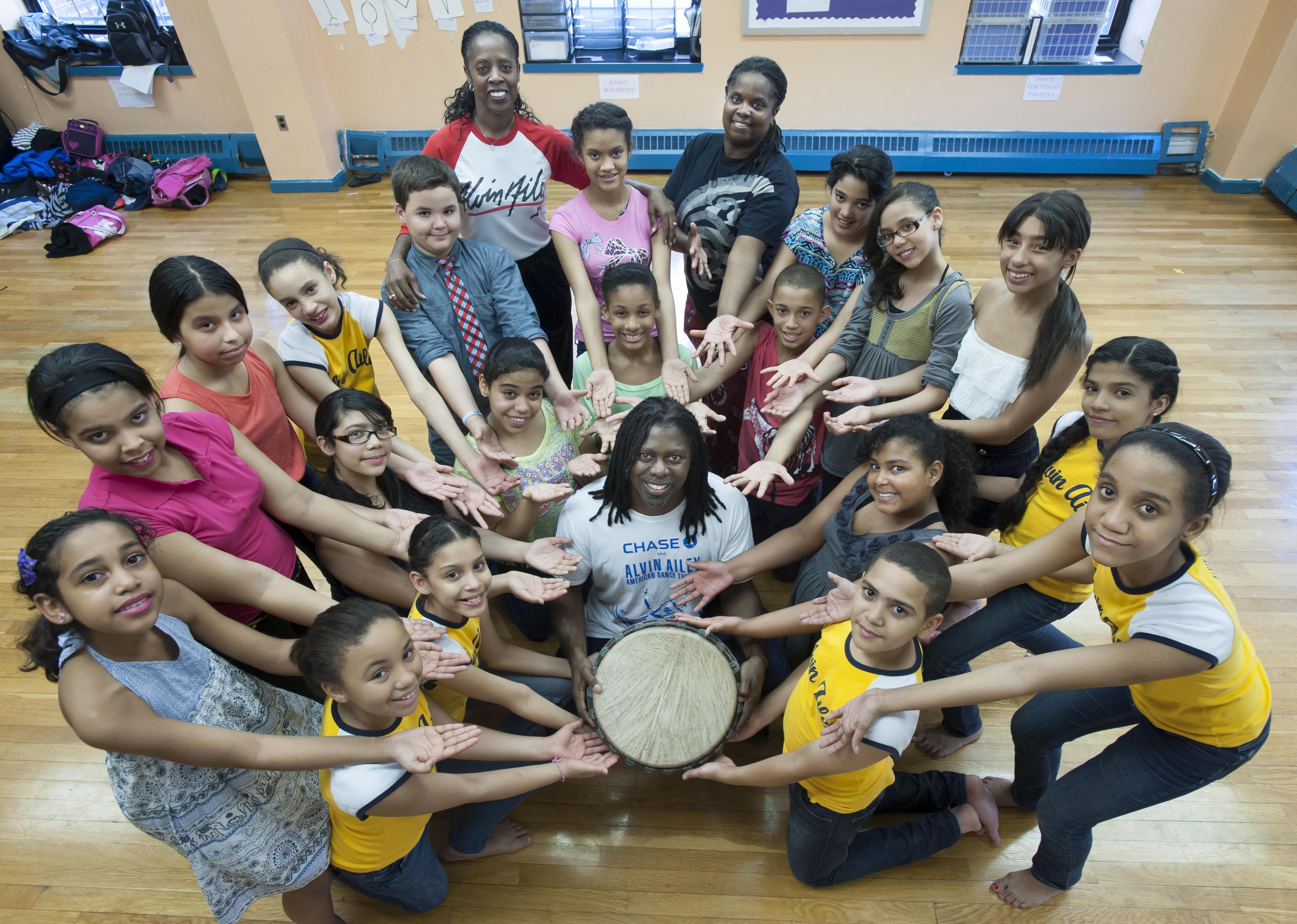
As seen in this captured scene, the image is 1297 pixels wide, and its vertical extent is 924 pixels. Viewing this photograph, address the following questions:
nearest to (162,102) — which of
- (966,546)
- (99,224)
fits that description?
(99,224)

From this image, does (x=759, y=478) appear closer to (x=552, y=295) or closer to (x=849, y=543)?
(x=849, y=543)

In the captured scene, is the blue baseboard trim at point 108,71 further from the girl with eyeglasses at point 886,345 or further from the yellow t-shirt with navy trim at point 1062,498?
the yellow t-shirt with navy trim at point 1062,498

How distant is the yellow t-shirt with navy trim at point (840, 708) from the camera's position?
1.70 m

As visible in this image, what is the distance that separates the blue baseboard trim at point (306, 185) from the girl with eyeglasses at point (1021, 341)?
596 cm

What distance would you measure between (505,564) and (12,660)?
2.03 metres

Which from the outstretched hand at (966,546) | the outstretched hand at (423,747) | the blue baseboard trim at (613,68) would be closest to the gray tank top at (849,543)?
the outstretched hand at (966,546)

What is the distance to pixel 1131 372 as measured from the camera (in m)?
1.89

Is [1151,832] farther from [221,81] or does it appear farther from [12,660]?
[221,81]

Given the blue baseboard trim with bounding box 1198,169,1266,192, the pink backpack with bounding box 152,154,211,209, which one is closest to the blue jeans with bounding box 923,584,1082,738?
the blue baseboard trim with bounding box 1198,169,1266,192

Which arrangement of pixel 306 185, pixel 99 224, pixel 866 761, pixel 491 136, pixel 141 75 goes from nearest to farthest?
pixel 866 761 < pixel 491 136 < pixel 99 224 < pixel 141 75 < pixel 306 185

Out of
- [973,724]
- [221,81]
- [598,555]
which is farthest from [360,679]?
[221,81]

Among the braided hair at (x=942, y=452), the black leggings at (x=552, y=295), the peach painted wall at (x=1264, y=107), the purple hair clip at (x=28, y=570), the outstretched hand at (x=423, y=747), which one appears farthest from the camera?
the peach painted wall at (x=1264, y=107)

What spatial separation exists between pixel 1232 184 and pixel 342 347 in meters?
6.98

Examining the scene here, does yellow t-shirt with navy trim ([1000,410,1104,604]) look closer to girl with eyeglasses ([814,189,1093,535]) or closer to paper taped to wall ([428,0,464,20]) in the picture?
girl with eyeglasses ([814,189,1093,535])
